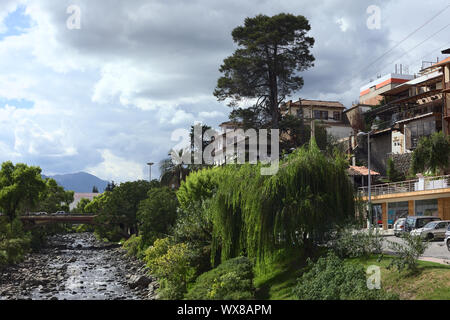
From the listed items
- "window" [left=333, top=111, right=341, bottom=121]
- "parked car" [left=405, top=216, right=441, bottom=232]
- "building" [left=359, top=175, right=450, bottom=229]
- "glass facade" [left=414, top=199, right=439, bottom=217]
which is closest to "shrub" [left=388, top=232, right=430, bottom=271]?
"parked car" [left=405, top=216, right=441, bottom=232]

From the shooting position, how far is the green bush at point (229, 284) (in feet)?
70.3

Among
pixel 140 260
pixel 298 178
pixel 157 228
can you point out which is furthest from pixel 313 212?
pixel 140 260

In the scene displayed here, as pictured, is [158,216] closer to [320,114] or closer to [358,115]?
[320,114]

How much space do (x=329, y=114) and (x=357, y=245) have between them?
6407 centimetres

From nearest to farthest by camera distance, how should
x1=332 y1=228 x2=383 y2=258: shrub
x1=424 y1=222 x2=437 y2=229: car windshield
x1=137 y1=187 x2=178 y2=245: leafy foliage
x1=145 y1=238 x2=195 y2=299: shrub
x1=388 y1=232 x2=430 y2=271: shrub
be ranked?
1. x1=388 y1=232 x2=430 y2=271: shrub
2. x1=332 y1=228 x2=383 y2=258: shrub
3. x1=145 y1=238 x2=195 y2=299: shrub
4. x1=424 y1=222 x2=437 y2=229: car windshield
5. x1=137 y1=187 x2=178 y2=245: leafy foliage

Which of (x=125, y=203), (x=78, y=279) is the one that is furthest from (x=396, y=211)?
(x=125, y=203)

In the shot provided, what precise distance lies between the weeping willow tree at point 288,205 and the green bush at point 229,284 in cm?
102

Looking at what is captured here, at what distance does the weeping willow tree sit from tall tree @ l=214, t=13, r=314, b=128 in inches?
820

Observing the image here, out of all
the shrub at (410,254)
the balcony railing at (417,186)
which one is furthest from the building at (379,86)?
the shrub at (410,254)

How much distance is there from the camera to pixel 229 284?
22078 mm

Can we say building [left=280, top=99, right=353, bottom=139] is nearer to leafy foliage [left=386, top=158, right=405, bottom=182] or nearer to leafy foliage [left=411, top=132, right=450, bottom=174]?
leafy foliage [left=386, top=158, right=405, bottom=182]

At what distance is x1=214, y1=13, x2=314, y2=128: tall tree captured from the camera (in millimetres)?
46219
